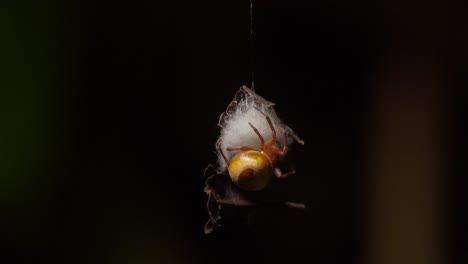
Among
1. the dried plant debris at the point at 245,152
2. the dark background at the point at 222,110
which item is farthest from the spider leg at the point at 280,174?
the dark background at the point at 222,110

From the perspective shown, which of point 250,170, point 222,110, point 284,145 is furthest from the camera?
point 222,110

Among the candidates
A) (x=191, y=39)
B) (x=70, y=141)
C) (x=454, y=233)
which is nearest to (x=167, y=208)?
(x=70, y=141)

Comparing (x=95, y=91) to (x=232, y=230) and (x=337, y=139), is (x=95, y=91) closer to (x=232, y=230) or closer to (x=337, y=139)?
→ (x=232, y=230)

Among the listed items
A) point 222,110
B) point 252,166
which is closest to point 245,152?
point 252,166

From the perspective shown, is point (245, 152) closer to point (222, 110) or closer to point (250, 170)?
point (250, 170)

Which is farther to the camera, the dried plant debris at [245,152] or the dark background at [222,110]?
the dark background at [222,110]

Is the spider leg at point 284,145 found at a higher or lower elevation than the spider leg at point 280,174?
higher

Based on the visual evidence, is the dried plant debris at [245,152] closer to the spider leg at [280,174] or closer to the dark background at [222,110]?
the spider leg at [280,174]
